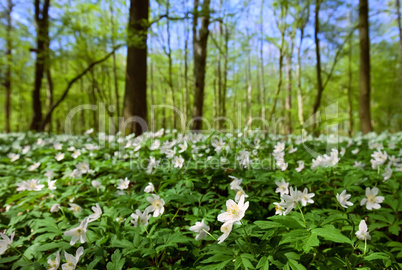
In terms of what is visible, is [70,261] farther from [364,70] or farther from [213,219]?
[364,70]

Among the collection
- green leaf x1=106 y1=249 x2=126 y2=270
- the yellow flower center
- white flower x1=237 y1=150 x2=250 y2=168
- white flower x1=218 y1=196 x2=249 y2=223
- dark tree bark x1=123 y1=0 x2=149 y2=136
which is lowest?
green leaf x1=106 y1=249 x2=126 y2=270

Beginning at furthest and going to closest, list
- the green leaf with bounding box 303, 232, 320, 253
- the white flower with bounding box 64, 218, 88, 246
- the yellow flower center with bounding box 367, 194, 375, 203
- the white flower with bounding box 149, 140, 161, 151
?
the white flower with bounding box 149, 140, 161, 151 → the yellow flower center with bounding box 367, 194, 375, 203 → the white flower with bounding box 64, 218, 88, 246 → the green leaf with bounding box 303, 232, 320, 253

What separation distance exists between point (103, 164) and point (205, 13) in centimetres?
397

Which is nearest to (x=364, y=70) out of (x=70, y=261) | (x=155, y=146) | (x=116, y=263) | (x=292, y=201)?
(x=155, y=146)

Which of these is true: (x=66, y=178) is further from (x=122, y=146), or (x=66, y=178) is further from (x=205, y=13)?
(x=205, y=13)

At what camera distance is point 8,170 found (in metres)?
3.07

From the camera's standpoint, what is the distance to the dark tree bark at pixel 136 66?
17.1 ft

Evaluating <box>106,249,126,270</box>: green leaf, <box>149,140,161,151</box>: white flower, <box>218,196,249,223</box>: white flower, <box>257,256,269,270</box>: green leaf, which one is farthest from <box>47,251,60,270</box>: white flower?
<box>149,140,161,151</box>: white flower

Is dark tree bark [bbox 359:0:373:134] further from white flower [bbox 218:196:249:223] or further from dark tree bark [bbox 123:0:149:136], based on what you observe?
white flower [bbox 218:196:249:223]

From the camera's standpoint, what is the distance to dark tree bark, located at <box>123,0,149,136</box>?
5227 mm

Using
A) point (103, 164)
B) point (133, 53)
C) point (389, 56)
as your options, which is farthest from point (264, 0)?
point (389, 56)

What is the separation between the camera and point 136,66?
17.5ft

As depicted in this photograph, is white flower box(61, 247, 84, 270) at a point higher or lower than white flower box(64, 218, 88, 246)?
lower

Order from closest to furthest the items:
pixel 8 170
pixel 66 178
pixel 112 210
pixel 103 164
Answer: pixel 112 210 < pixel 66 178 < pixel 103 164 < pixel 8 170
